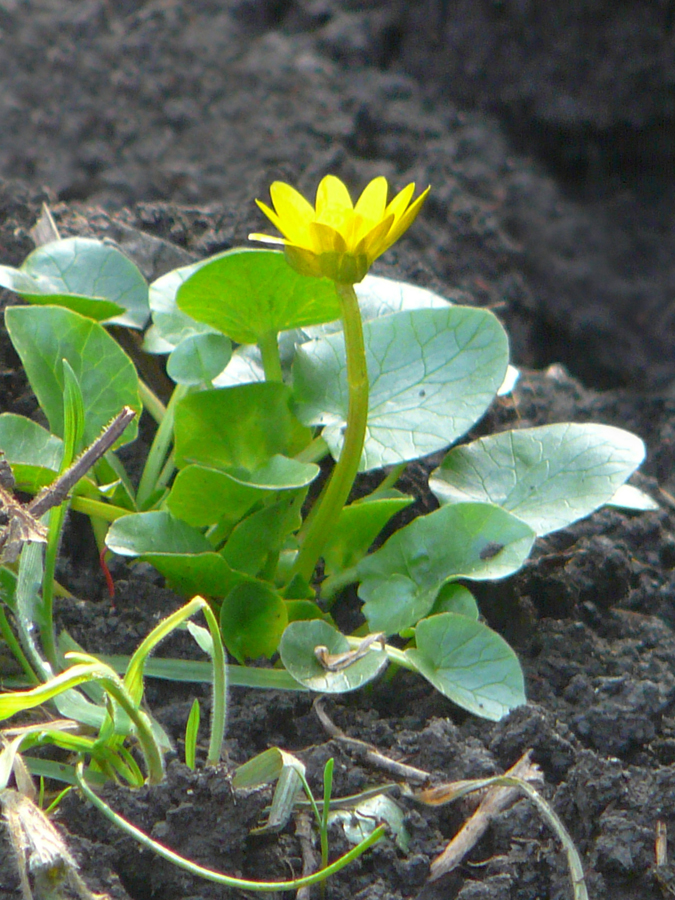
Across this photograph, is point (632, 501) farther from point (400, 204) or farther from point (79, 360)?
point (79, 360)

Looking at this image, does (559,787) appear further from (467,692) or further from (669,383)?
(669,383)

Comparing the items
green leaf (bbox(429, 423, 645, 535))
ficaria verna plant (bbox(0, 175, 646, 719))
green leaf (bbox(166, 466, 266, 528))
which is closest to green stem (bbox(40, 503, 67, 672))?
ficaria verna plant (bbox(0, 175, 646, 719))

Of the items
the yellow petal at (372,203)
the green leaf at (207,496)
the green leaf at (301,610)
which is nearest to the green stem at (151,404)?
the green leaf at (207,496)

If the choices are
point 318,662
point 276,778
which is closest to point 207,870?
point 276,778

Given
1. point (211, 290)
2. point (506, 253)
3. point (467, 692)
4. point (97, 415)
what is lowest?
point (506, 253)

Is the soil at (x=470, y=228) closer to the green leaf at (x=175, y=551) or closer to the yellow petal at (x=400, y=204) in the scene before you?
the green leaf at (x=175, y=551)

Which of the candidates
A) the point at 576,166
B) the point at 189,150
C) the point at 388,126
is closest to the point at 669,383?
the point at 576,166
